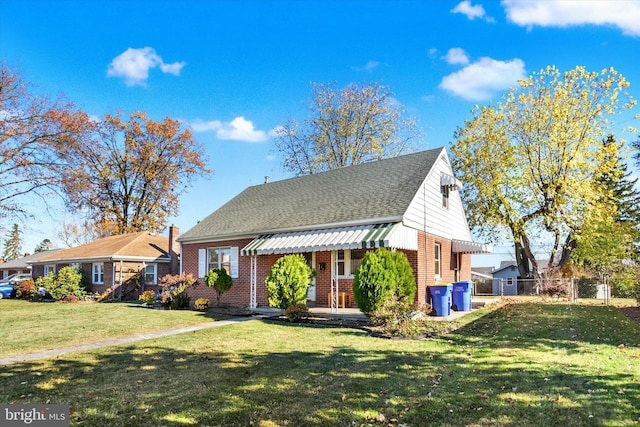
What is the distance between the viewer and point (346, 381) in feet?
22.7

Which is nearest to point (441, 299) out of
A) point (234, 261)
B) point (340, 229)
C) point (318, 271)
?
point (340, 229)

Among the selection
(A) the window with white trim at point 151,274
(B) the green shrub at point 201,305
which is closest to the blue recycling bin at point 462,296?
(B) the green shrub at point 201,305

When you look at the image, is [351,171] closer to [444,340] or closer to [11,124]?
[444,340]

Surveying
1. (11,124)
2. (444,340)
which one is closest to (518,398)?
(444,340)

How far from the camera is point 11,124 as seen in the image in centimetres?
2669

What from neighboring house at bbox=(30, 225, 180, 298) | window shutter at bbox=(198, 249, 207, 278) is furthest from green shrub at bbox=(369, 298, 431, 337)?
neighboring house at bbox=(30, 225, 180, 298)

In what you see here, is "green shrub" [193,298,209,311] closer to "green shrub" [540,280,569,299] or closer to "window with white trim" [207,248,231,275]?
"window with white trim" [207,248,231,275]

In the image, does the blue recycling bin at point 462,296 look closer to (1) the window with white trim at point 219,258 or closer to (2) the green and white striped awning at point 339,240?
(2) the green and white striped awning at point 339,240

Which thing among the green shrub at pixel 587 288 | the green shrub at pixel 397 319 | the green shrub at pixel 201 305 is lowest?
the green shrub at pixel 587 288

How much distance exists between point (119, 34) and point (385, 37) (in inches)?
501

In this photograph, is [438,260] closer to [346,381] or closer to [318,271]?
[318,271]

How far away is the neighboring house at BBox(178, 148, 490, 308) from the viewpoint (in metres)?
16.2

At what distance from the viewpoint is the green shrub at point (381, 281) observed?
43.8ft

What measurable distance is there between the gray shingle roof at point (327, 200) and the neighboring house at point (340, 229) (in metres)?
0.06
